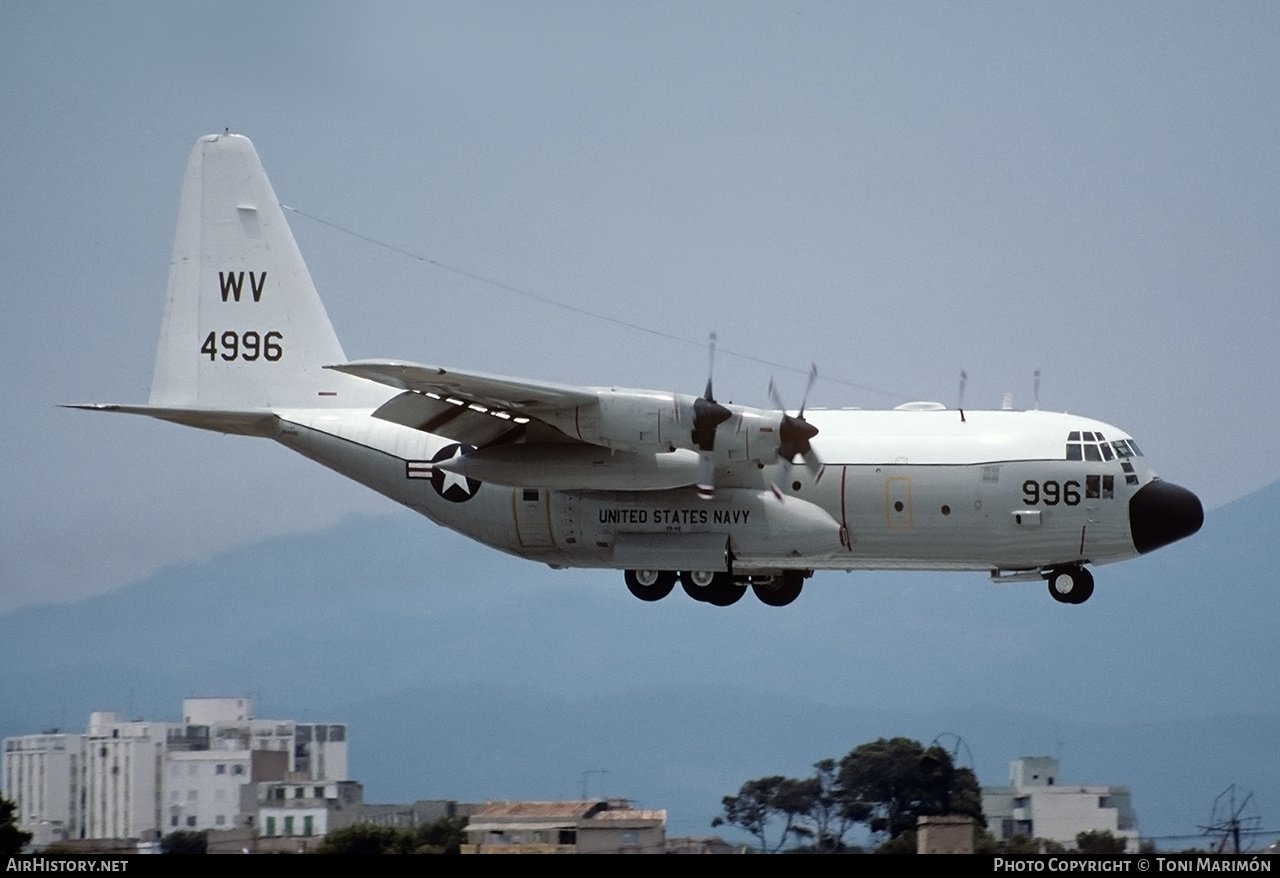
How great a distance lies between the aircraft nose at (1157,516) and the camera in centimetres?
2773

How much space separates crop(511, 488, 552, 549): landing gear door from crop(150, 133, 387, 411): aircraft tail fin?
3761mm

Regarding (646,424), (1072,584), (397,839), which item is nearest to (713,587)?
(1072,584)

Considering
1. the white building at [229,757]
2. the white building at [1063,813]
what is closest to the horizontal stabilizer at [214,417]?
the white building at [1063,813]

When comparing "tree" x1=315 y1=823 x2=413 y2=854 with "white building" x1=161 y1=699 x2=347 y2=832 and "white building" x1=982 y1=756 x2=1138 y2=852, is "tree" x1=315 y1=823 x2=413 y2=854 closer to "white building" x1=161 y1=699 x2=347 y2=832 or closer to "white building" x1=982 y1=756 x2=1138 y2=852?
"white building" x1=982 y1=756 x2=1138 y2=852

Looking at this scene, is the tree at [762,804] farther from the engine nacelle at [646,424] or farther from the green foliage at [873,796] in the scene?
the engine nacelle at [646,424]

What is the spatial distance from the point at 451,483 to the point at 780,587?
21.0 feet

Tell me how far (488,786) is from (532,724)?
995 inches

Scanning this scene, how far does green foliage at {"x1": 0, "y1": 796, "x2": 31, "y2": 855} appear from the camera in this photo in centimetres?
2494

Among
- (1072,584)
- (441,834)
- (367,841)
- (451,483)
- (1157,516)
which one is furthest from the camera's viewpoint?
(451,483)

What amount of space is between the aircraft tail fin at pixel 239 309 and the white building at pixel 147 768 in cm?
2572

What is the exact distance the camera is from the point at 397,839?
25281mm

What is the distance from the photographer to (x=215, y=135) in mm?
32781

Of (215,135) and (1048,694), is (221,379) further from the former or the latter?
(1048,694)

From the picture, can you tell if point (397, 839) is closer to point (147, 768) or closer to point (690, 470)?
point (690, 470)
